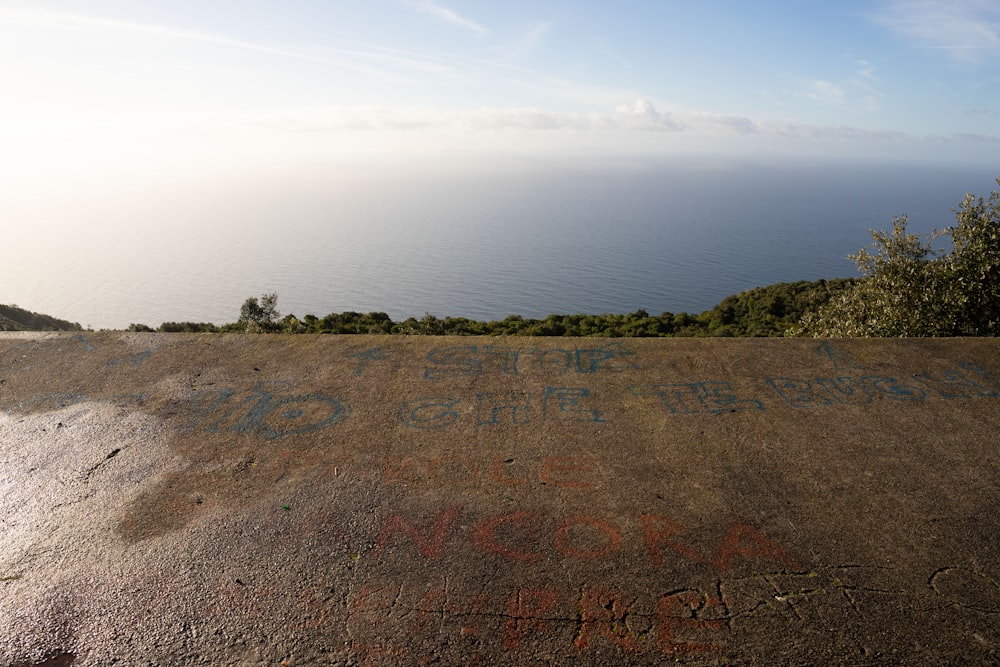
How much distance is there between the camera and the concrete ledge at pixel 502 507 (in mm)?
3799

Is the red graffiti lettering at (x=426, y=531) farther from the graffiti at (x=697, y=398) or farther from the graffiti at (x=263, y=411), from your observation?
the graffiti at (x=697, y=398)

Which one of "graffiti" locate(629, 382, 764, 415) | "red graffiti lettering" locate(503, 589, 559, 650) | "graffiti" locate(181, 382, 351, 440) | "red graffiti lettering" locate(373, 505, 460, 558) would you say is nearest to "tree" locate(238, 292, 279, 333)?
"graffiti" locate(181, 382, 351, 440)

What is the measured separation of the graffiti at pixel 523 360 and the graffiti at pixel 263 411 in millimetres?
1471

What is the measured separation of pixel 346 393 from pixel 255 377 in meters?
1.43

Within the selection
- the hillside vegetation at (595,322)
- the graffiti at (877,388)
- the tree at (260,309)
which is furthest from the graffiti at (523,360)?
the tree at (260,309)

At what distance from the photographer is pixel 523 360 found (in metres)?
8.12

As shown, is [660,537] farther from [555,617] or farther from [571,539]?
[555,617]

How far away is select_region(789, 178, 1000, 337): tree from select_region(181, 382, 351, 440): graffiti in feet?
37.5

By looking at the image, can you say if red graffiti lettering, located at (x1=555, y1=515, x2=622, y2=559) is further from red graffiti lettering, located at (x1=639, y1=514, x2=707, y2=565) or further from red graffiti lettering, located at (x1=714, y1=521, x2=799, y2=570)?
red graffiti lettering, located at (x1=714, y1=521, x2=799, y2=570)

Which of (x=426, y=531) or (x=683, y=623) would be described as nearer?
(x=683, y=623)

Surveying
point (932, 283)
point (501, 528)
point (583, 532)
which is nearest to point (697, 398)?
point (583, 532)

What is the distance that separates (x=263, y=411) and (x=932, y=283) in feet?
42.5

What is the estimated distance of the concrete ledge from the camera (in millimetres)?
3799

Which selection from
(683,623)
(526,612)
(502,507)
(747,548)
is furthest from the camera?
(502,507)
